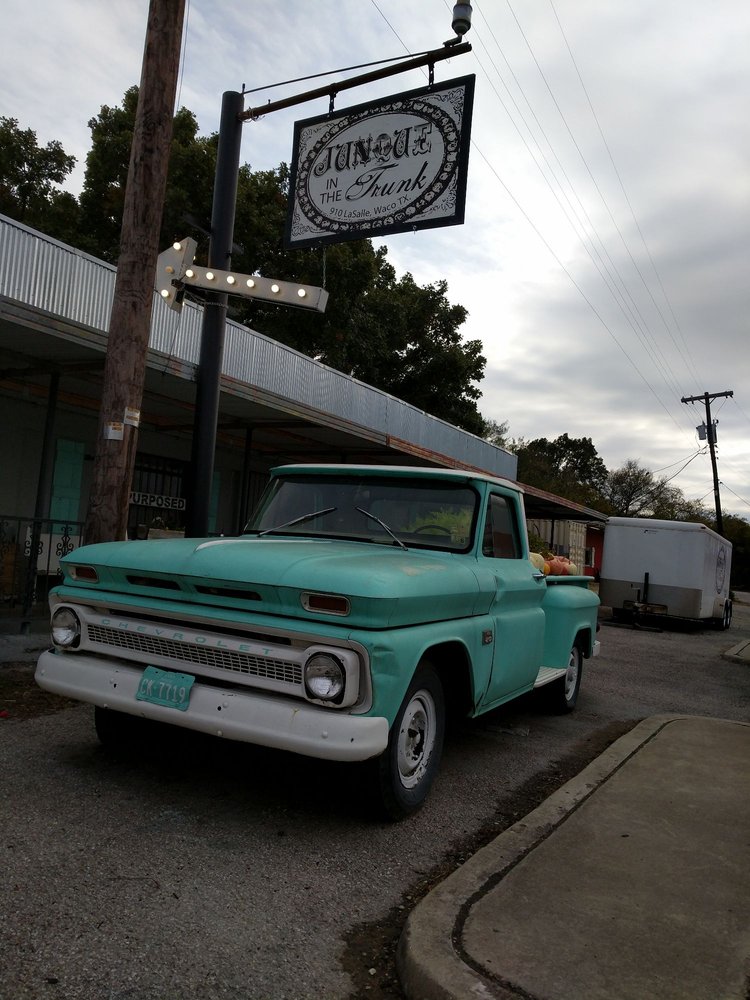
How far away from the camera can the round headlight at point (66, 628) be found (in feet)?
13.3

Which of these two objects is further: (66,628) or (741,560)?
(741,560)

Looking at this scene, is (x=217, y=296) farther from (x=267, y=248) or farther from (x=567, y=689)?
(x=267, y=248)

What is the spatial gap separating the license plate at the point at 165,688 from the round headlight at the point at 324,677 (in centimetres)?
62

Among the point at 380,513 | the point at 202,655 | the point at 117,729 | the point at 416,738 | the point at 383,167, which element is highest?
the point at 383,167

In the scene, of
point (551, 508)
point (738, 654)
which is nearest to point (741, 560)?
point (551, 508)

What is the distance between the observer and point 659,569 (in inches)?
685

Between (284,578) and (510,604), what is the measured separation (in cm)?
198

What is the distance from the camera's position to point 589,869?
3.23 meters

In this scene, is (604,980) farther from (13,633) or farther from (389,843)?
(13,633)

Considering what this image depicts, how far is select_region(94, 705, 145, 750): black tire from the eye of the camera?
4418 millimetres

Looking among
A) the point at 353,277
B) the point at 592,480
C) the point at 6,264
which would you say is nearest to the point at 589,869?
the point at 6,264

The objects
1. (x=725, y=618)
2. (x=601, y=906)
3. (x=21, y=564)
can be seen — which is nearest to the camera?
Answer: (x=601, y=906)

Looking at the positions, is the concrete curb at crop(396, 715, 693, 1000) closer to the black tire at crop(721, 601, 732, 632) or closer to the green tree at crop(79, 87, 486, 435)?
the black tire at crop(721, 601, 732, 632)

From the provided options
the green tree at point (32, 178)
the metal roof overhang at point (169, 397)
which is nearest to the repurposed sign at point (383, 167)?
the metal roof overhang at point (169, 397)
